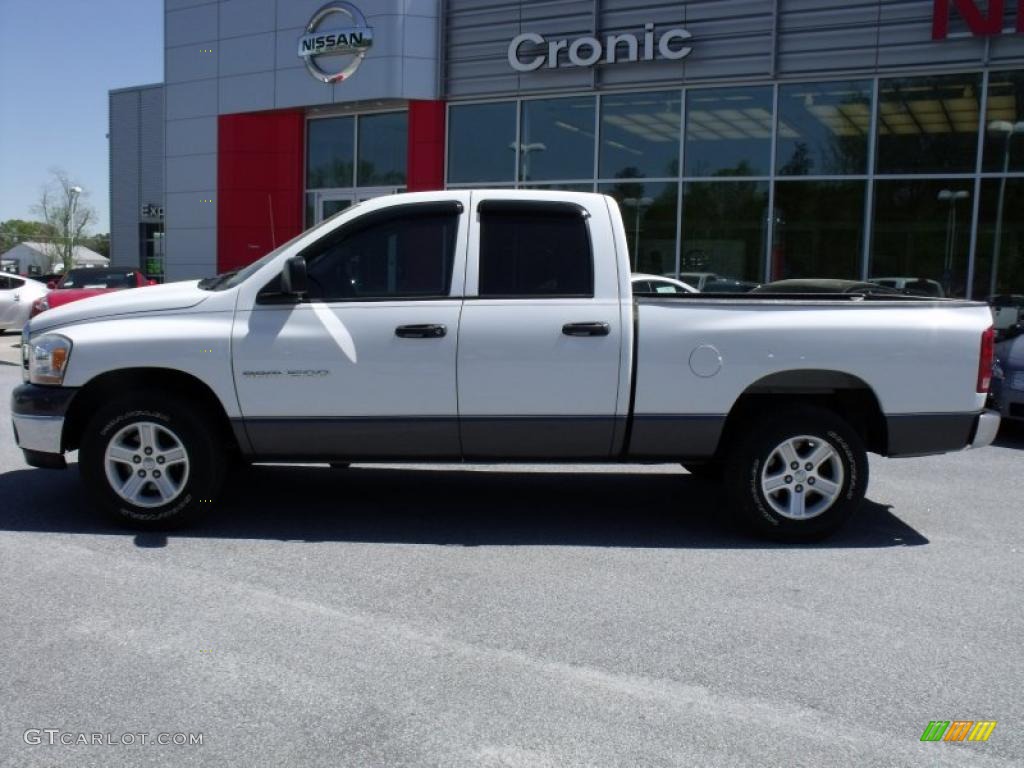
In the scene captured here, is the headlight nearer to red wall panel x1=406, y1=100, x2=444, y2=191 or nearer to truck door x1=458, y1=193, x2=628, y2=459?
truck door x1=458, y1=193, x2=628, y2=459

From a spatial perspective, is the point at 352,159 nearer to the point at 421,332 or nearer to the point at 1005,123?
the point at 1005,123

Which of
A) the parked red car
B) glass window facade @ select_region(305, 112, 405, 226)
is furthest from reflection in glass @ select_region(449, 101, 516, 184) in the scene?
the parked red car

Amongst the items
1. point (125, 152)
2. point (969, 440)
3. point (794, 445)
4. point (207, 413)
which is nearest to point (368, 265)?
point (207, 413)

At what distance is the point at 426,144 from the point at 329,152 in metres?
2.91

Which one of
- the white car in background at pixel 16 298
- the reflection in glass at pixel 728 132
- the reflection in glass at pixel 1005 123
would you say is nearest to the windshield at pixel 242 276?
the reflection in glass at pixel 728 132

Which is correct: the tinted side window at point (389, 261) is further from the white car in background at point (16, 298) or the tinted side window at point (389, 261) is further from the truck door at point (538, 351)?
the white car in background at point (16, 298)

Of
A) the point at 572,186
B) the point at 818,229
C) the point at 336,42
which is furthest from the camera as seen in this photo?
the point at 336,42

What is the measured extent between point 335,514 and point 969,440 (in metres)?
3.93

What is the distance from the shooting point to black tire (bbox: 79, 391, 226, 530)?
567cm

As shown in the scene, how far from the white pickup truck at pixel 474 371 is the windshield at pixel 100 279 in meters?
12.1

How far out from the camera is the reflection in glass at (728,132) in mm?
16656

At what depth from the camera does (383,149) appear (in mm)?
20203

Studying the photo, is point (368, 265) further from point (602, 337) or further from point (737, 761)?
point (737, 761)

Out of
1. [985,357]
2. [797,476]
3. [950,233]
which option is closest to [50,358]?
[797,476]
